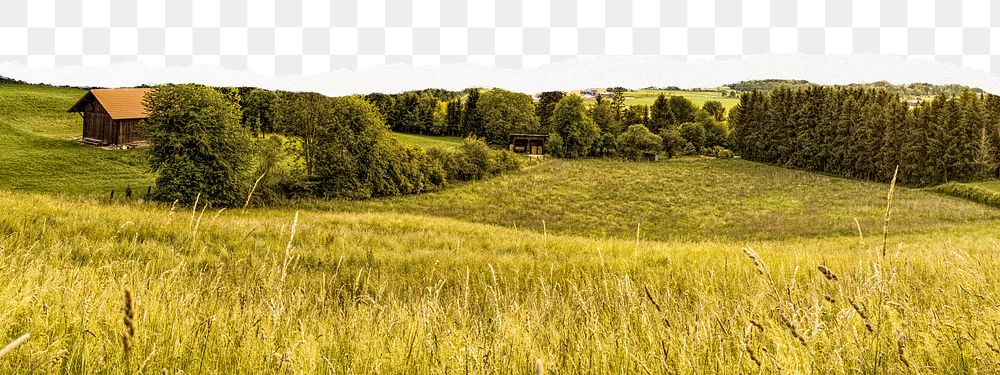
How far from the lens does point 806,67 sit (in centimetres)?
577

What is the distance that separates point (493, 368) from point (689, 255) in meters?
A: 7.68

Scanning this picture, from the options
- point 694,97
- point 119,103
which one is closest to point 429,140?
point 119,103

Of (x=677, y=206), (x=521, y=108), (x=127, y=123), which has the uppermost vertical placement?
(x=521, y=108)

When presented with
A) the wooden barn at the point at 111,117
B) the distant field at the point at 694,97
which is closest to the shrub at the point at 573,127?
the distant field at the point at 694,97

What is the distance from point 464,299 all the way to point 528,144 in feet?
241

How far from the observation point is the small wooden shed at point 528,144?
3029 inches

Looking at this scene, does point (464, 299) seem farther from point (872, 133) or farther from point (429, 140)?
point (429, 140)

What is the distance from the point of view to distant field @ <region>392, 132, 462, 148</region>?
66.5 m

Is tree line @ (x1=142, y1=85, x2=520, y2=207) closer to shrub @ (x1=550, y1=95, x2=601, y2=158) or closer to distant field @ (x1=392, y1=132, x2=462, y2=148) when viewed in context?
distant field @ (x1=392, y1=132, x2=462, y2=148)

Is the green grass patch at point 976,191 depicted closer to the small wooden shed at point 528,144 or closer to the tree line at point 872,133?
the tree line at point 872,133

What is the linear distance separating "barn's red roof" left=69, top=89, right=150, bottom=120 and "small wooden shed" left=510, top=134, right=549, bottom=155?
42956 mm

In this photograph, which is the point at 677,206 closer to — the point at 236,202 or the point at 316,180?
the point at 316,180

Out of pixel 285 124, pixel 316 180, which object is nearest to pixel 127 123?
pixel 285 124

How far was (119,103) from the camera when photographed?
1779 inches
